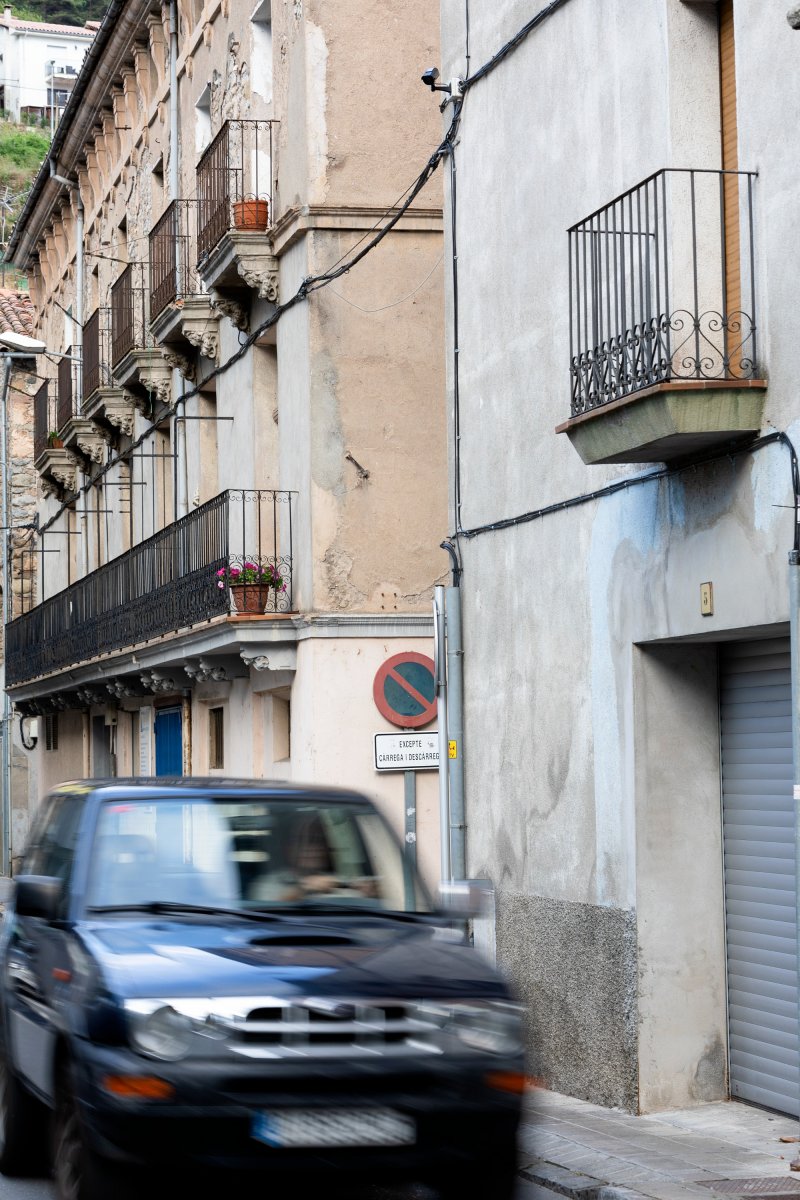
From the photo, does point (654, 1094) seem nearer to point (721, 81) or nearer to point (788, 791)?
point (788, 791)

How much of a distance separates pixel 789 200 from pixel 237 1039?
196 inches

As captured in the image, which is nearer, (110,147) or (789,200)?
(789,200)

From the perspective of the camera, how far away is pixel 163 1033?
633cm

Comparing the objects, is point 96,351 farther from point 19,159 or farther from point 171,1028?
point 19,159

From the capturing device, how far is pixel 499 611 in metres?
12.8

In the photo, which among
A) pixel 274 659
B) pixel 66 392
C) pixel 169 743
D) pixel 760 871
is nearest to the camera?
pixel 760 871

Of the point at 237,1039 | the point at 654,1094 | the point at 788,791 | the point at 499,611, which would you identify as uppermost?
the point at 499,611

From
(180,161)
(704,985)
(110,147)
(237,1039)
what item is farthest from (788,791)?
(110,147)

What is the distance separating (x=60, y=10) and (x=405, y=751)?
352 ft

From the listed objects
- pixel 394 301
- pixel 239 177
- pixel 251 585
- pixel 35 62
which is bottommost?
pixel 251 585

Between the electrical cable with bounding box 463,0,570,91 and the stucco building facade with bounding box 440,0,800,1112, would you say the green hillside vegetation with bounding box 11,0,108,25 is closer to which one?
the electrical cable with bounding box 463,0,570,91

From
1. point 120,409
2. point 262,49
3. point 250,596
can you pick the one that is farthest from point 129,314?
point 250,596

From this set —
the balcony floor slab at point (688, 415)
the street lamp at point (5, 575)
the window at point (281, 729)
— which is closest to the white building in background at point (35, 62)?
the street lamp at point (5, 575)

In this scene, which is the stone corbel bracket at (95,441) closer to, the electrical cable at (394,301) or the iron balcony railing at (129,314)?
the iron balcony railing at (129,314)
